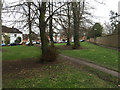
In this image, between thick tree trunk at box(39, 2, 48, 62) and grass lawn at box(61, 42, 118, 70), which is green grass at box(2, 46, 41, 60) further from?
grass lawn at box(61, 42, 118, 70)

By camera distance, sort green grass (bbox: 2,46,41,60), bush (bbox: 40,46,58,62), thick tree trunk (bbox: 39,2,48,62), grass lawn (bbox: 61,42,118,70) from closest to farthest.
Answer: thick tree trunk (bbox: 39,2,48,62) < bush (bbox: 40,46,58,62) < grass lawn (bbox: 61,42,118,70) < green grass (bbox: 2,46,41,60)

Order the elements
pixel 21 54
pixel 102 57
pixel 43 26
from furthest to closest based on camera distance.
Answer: pixel 21 54, pixel 102 57, pixel 43 26

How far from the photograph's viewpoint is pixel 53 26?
7570 mm

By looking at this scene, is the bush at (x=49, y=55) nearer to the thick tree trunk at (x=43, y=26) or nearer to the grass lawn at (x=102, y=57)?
the thick tree trunk at (x=43, y=26)

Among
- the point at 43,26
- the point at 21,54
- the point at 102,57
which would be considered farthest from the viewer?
the point at 21,54

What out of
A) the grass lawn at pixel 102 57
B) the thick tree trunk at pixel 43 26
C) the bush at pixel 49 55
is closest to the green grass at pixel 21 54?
the bush at pixel 49 55

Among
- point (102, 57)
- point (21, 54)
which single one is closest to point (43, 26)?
point (21, 54)

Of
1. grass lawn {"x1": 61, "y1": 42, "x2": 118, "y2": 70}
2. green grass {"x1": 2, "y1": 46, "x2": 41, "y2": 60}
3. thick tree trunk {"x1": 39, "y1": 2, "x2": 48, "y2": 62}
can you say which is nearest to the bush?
thick tree trunk {"x1": 39, "y1": 2, "x2": 48, "y2": 62}

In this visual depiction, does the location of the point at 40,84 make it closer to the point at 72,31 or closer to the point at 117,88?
the point at 117,88

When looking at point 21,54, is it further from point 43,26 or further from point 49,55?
point 43,26

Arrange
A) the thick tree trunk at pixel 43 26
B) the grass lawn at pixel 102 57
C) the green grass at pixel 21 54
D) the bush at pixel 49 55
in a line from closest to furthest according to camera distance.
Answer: the thick tree trunk at pixel 43 26 < the bush at pixel 49 55 < the grass lawn at pixel 102 57 < the green grass at pixel 21 54

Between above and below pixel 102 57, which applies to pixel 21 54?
above

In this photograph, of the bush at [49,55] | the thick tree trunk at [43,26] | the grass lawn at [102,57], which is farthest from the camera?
the grass lawn at [102,57]

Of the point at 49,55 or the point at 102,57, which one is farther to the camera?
the point at 102,57
